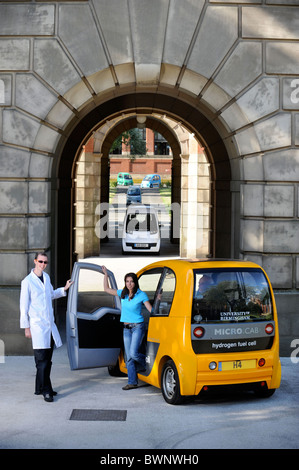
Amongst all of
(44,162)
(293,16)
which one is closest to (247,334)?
(44,162)

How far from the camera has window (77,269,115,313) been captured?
14836 mm

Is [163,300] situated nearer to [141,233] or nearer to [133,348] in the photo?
[133,348]

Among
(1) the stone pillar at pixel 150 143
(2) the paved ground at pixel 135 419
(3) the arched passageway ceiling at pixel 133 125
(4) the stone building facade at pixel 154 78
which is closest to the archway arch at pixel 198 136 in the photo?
(4) the stone building facade at pixel 154 78

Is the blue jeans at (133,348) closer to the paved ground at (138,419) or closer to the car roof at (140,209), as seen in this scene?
the paved ground at (138,419)

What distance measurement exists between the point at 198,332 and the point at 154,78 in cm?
469

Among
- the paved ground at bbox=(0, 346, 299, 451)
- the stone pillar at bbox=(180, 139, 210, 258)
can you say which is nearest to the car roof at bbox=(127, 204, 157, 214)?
the stone pillar at bbox=(180, 139, 210, 258)

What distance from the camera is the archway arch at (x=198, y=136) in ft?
45.0

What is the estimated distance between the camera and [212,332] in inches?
313

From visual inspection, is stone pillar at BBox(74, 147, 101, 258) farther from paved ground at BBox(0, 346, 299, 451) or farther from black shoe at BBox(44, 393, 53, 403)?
black shoe at BBox(44, 393, 53, 403)

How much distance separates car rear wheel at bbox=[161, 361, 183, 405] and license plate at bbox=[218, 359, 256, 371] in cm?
51

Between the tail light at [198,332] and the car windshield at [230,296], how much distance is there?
9 centimetres

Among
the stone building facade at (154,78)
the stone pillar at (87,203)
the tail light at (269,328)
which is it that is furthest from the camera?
the stone pillar at (87,203)

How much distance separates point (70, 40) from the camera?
10.7 meters
